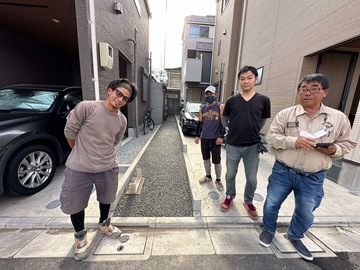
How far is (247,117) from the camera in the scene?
2078mm

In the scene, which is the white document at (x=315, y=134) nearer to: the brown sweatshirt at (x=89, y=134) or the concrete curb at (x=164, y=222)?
the concrete curb at (x=164, y=222)

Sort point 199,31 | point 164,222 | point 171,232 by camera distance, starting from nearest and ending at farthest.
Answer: point 171,232, point 164,222, point 199,31

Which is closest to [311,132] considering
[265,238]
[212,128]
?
[265,238]

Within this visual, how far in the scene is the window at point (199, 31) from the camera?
53.4ft

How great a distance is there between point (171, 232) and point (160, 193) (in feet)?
2.88

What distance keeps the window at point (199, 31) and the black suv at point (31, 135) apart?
16.1m

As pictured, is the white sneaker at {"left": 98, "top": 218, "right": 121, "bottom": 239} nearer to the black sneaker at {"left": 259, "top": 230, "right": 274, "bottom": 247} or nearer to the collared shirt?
the black sneaker at {"left": 259, "top": 230, "right": 274, "bottom": 247}

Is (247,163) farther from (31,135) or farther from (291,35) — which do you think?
(291,35)

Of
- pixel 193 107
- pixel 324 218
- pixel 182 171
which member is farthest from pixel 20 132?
pixel 193 107

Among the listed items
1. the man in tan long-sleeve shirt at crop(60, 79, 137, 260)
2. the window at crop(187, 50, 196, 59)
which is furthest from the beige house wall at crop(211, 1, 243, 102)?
the man in tan long-sleeve shirt at crop(60, 79, 137, 260)

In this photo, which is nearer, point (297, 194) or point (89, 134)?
point (89, 134)

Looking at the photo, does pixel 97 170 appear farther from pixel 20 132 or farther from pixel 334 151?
pixel 334 151

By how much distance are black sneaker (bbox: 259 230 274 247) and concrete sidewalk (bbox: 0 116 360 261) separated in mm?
58

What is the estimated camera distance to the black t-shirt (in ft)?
6.80
